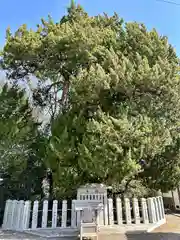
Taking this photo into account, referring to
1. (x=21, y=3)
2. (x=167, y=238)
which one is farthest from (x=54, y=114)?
(x=167, y=238)

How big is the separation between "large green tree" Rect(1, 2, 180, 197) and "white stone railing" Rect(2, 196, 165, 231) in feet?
2.65

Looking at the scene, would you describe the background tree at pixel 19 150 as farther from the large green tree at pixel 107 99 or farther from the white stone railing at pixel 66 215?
the white stone railing at pixel 66 215

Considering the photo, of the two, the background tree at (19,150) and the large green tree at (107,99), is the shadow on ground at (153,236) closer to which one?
the large green tree at (107,99)

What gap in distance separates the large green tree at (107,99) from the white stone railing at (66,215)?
81 cm

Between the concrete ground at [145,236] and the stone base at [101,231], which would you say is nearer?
the concrete ground at [145,236]

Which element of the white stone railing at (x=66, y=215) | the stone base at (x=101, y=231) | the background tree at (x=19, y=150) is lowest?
the stone base at (x=101, y=231)

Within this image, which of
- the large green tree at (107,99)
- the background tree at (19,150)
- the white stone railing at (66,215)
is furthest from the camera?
the background tree at (19,150)

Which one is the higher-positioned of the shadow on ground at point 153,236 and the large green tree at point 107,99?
the large green tree at point 107,99

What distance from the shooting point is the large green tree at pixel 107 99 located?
675 centimetres

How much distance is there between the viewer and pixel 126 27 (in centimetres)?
947

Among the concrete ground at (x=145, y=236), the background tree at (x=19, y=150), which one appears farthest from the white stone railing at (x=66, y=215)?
the background tree at (x=19, y=150)

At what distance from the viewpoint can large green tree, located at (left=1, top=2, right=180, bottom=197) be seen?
6.75 meters

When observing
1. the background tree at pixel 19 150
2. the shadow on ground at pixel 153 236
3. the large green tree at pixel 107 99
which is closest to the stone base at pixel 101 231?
the shadow on ground at pixel 153 236

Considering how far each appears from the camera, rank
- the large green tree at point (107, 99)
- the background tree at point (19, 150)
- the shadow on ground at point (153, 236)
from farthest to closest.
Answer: the background tree at point (19, 150)
the large green tree at point (107, 99)
the shadow on ground at point (153, 236)
